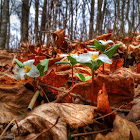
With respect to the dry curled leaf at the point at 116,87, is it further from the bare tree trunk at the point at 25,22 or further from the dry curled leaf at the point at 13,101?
the bare tree trunk at the point at 25,22

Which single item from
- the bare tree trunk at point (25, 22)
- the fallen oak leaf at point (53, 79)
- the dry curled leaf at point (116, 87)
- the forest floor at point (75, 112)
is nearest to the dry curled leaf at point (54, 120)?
the forest floor at point (75, 112)

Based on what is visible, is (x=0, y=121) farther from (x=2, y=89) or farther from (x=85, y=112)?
(x=85, y=112)

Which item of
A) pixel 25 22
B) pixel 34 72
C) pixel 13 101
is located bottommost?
pixel 13 101

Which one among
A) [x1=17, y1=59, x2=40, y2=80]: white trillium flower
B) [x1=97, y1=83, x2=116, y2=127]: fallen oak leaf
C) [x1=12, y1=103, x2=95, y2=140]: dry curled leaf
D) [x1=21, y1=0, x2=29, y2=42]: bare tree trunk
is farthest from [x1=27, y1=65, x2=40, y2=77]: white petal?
[x1=21, y1=0, x2=29, y2=42]: bare tree trunk

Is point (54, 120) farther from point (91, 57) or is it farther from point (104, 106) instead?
point (91, 57)

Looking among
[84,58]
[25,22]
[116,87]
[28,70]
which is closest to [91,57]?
[84,58]

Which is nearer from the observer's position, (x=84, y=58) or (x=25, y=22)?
(x=84, y=58)

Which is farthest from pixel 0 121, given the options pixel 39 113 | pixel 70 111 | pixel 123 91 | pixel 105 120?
pixel 123 91

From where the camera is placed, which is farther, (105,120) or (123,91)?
(123,91)
